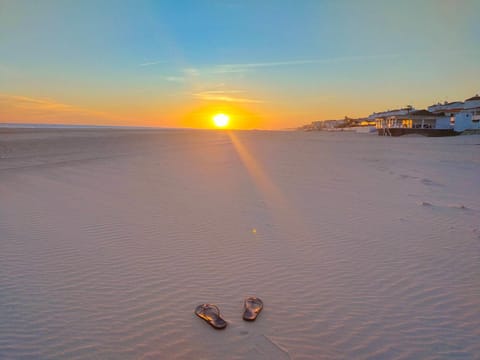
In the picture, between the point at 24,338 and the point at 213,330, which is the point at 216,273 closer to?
the point at 213,330

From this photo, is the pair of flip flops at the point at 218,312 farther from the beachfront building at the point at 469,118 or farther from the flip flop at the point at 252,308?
the beachfront building at the point at 469,118

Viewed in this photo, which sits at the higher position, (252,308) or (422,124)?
(422,124)

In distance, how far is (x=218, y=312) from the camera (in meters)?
2.62

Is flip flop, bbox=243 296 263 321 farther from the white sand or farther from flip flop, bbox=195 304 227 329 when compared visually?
flip flop, bbox=195 304 227 329

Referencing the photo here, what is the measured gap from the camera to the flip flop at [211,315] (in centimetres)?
244

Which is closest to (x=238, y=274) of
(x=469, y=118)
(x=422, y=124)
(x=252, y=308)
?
(x=252, y=308)

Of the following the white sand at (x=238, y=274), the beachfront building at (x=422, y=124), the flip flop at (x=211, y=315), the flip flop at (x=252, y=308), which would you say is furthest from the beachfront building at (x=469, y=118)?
the flip flop at (x=211, y=315)

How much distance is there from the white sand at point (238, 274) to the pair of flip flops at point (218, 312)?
73mm

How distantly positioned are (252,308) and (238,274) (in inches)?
27.2

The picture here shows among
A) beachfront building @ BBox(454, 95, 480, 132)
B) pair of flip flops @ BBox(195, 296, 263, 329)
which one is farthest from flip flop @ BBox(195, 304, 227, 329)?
beachfront building @ BBox(454, 95, 480, 132)

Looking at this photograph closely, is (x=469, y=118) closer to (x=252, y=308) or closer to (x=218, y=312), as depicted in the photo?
(x=252, y=308)

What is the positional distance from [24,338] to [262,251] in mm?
2834

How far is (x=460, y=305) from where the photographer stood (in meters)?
2.80

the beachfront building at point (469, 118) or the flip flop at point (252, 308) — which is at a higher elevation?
the beachfront building at point (469, 118)
